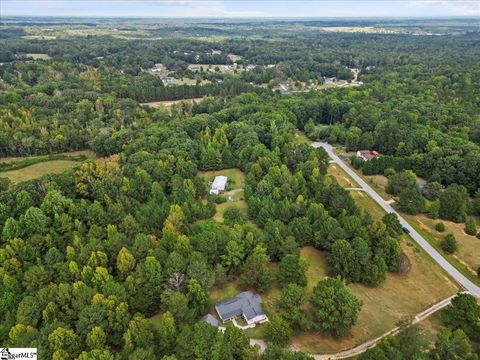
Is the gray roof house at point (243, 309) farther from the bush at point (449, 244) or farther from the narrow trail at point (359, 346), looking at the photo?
the bush at point (449, 244)

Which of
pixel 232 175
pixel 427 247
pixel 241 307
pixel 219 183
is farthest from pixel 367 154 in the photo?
pixel 241 307

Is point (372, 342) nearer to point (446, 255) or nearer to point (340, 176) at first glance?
point (446, 255)

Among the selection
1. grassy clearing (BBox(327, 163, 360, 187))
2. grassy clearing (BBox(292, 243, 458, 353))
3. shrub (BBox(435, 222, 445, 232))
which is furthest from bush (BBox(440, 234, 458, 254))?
grassy clearing (BBox(327, 163, 360, 187))

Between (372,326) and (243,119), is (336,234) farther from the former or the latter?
(243,119)

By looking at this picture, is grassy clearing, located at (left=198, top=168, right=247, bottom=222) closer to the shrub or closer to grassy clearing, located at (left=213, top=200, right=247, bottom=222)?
grassy clearing, located at (left=213, top=200, right=247, bottom=222)

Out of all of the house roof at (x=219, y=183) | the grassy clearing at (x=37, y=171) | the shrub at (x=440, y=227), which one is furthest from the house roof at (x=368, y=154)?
the grassy clearing at (x=37, y=171)

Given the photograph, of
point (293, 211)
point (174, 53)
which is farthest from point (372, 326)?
point (174, 53)
